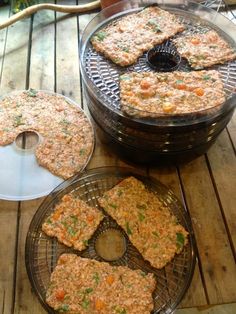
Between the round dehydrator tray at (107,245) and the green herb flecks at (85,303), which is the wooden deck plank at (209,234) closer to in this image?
the round dehydrator tray at (107,245)

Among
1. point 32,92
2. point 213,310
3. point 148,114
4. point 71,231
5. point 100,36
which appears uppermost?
point 100,36

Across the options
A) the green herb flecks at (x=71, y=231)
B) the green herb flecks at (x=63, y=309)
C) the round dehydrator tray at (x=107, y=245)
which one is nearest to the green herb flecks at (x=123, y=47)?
the round dehydrator tray at (x=107, y=245)

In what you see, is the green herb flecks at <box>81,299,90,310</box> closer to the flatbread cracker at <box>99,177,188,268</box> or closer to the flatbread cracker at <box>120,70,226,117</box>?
the flatbread cracker at <box>99,177,188,268</box>

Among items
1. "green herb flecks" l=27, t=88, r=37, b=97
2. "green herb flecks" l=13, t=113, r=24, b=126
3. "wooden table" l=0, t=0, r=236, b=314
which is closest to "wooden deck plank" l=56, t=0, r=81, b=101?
"wooden table" l=0, t=0, r=236, b=314

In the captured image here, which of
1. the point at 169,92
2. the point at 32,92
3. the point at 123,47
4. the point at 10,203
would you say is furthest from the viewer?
the point at 32,92

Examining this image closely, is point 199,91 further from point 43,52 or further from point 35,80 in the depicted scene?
point 43,52

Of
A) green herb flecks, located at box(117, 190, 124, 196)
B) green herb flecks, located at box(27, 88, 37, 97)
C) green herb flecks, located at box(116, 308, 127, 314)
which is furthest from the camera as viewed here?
green herb flecks, located at box(27, 88, 37, 97)

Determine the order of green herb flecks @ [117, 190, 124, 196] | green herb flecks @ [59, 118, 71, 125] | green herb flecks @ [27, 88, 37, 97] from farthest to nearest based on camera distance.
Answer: green herb flecks @ [27, 88, 37, 97]
green herb flecks @ [59, 118, 71, 125]
green herb flecks @ [117, 190, 124, 196]

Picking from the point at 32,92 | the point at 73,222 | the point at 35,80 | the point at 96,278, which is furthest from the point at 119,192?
the point at 35,80
